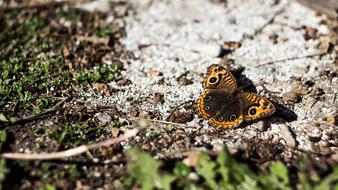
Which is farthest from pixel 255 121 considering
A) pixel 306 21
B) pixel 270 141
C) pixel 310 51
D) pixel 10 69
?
pixel 10 69

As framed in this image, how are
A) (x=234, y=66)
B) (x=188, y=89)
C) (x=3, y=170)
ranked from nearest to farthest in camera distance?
(x=3, y=170) → (x=188, y=89) → (x=234, y=66)

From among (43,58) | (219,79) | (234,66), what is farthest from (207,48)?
(43,58)

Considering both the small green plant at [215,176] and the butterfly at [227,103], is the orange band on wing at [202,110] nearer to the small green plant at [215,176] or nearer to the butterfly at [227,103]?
the butterfly at [227,103]

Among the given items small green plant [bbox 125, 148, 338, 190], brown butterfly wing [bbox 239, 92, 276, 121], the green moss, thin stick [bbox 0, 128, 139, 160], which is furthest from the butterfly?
the green moss

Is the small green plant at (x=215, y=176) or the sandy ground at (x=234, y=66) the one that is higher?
the sandy ground at (x=234, y=66)

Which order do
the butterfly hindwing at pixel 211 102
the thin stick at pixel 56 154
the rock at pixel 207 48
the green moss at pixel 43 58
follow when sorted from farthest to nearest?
the rock at pixel 207 48 → the green moss at pixel 43 58 → the butterfly hindwing at pixel 211 102 → the thin stick at pixel 56 154

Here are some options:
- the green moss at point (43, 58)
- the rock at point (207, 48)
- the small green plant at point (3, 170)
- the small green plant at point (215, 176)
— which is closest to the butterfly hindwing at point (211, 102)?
the small green plant at point (215, 176)

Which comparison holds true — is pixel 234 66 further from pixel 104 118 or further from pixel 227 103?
pixel 104 118

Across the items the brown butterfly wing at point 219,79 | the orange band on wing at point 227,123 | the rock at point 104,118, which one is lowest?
the rock at point 104,118
